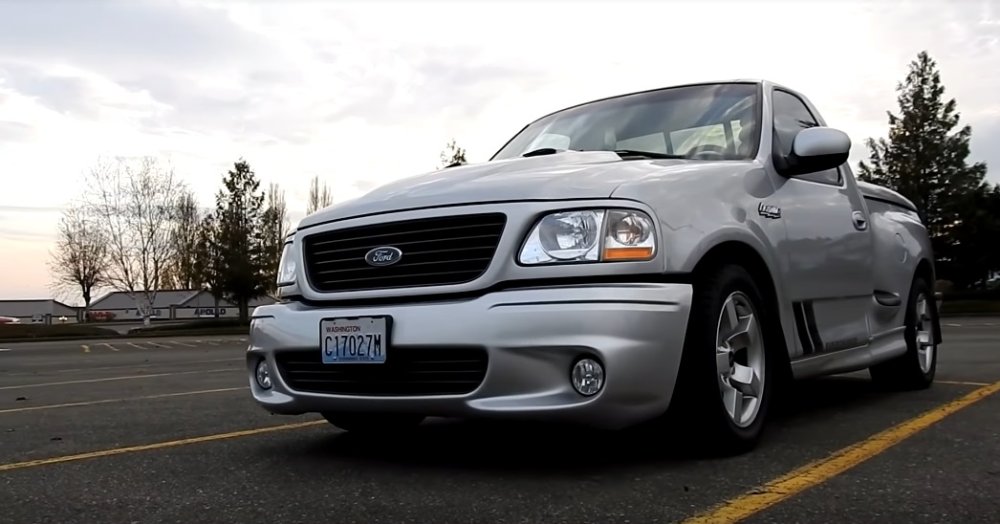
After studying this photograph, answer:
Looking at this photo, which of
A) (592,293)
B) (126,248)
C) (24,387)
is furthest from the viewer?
(126,248)

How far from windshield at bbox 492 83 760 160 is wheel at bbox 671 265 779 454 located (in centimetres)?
82

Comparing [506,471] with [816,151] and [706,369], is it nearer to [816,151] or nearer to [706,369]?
[706,369]

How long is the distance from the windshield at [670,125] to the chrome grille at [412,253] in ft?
4.40

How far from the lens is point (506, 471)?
3.19 m

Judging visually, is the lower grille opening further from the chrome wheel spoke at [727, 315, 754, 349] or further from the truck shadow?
the chrome wheel spoke at [727, 315, 754, 349]

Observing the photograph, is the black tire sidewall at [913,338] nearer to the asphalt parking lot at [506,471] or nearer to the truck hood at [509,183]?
the asphalt parking lot at [506,471]

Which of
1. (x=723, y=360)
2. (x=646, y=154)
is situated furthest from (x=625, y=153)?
(x=723, y=360)

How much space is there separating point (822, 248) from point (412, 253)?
6.72 ft

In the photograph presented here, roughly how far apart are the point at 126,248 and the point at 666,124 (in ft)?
155

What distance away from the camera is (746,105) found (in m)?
4.35

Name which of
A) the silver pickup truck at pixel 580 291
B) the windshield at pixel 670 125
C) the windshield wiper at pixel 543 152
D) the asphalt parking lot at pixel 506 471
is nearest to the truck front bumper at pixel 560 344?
the silver pickup truck at pixel 580 291

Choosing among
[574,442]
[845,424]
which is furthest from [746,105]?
[574,442]

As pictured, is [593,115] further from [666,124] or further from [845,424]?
[845,424]

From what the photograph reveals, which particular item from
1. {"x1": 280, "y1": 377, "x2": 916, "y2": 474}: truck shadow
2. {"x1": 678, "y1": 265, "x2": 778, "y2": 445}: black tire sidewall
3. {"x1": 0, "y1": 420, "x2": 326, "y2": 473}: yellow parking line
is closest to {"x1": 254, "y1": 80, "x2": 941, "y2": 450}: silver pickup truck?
{"x1": 678, "y1": 265, "x2": 778, "y2": 445}: black tire sidewall
